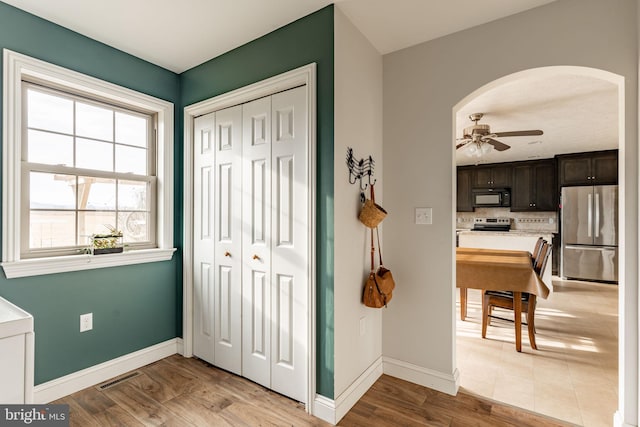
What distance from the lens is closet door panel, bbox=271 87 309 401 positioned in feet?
6.66

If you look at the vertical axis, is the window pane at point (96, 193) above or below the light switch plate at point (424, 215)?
above

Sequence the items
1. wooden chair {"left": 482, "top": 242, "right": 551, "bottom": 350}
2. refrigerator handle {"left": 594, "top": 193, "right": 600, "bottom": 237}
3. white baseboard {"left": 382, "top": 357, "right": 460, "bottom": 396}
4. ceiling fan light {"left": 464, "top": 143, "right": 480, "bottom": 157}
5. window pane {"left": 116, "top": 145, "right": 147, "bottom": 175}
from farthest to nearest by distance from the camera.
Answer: refrigerator handle {"left": 594, "top": 193, "right": 600, "bottom": 237}
ceiling fan light {"left": 464, "top": 143, "right": 480, "bottom": 157}
wooden chair {"left": 482, "top": 242, "right": 551, "bottom": 350}
window pane {"left": 116, "top": 145, "right": 147, "bottom": 175}
white baseboard {"left": 382, "top": 357, "right": 460, "bottom": 396}

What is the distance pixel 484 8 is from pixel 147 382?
342 centimetres

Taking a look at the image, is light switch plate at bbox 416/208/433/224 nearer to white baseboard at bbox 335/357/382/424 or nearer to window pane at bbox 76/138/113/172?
white baseboard at bbox 335/357/382/424

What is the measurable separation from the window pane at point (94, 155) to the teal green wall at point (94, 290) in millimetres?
491

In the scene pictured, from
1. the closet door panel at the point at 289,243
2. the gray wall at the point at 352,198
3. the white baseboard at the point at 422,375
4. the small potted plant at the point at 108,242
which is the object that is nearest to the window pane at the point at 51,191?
the small potted plant at the point at 108,242

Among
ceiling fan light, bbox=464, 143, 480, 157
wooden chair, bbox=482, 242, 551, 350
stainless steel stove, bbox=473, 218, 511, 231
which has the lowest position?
wooden chair, bbox=482, 242, 551, 350

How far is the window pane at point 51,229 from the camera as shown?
205 cm

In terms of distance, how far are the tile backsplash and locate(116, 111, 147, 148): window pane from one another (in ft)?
23.4

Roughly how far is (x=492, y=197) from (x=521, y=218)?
81cm

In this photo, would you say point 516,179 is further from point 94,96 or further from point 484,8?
point 94,96

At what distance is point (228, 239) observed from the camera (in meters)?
2.45

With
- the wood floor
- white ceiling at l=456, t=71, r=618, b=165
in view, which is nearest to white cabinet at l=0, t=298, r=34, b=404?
the wood floor

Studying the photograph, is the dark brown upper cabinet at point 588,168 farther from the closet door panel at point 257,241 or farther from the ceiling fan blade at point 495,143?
the closet door panel at point 257,241
